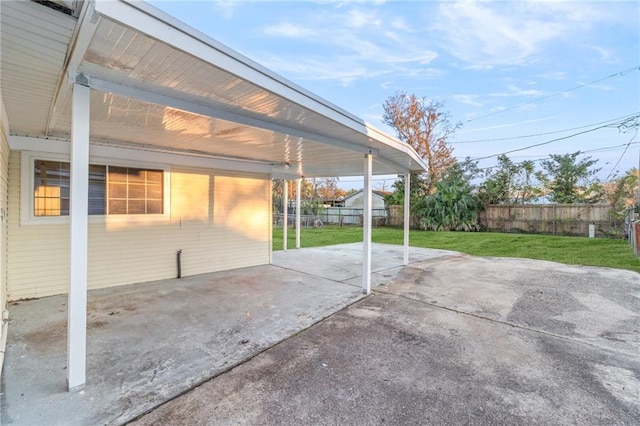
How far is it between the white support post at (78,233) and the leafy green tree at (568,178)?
63.7ft

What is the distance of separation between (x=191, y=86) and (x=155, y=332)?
2.76 meters

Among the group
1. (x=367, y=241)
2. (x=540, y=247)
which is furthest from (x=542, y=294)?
(x=540, y=247)

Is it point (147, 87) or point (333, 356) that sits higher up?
point (147, 87)

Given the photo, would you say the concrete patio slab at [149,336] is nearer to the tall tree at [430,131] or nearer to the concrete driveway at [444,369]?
the concrete driveway at [444,369]

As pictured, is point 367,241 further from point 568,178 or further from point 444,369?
point 568,178

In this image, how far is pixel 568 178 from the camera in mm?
16078

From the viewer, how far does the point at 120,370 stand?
2707 mm

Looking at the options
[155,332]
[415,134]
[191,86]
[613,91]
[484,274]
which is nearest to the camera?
[191,86]

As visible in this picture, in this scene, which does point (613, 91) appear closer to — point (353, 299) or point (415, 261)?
point (415, 261)

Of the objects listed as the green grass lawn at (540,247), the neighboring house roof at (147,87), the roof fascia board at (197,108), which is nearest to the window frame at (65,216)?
the neighboring house roof at (147,87)

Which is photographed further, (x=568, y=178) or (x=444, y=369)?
(x=568, y=178)

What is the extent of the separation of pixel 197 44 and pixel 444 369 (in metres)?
3.33

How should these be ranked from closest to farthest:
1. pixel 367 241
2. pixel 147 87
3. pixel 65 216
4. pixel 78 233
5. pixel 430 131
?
1. pixel 78 233
2. pixel 147 87
3. pixel 65 216
4. pixel 367 241
5. pixel 430 131

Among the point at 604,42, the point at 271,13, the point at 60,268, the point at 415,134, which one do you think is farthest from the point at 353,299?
the point at 415,134
